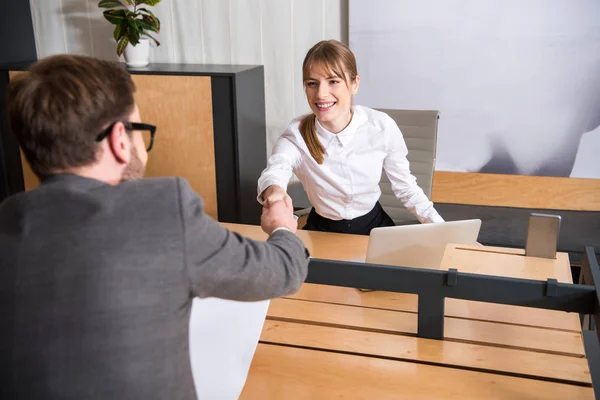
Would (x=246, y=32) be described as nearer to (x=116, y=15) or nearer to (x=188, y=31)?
(x=188, y=31)

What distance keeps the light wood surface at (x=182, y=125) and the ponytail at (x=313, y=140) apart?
4.78 feet

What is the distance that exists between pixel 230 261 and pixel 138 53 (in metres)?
3.10

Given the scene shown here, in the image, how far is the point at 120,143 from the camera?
3.18 ft

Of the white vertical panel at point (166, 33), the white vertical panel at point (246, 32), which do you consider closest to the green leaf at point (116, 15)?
the white vertical panel at point (166, 33)

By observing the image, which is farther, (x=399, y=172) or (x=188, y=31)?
(x=188, y=31)

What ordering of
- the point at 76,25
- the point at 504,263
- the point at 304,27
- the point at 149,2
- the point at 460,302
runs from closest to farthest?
the point at 460,302 < the point at 504,263 < the point at 149,2 < the point at 304,27 < the point at 76,25

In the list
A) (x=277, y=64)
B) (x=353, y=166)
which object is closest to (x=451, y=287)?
(x=353, y=166)

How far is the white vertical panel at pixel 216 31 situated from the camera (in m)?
3.87

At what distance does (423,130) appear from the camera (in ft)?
8.54

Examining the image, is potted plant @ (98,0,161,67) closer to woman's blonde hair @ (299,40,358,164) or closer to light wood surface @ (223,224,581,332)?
woman's blonde hair @ (299,40,358,164)

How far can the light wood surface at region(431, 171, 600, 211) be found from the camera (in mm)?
3602

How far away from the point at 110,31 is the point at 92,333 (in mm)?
3624

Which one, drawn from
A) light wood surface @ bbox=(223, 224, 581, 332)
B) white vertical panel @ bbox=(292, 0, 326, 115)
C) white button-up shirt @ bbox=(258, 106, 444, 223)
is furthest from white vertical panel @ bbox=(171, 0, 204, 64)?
light wood surface @ bbox=(223, 224, 581, 332)

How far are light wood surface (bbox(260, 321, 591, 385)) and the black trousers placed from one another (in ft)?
2.69
